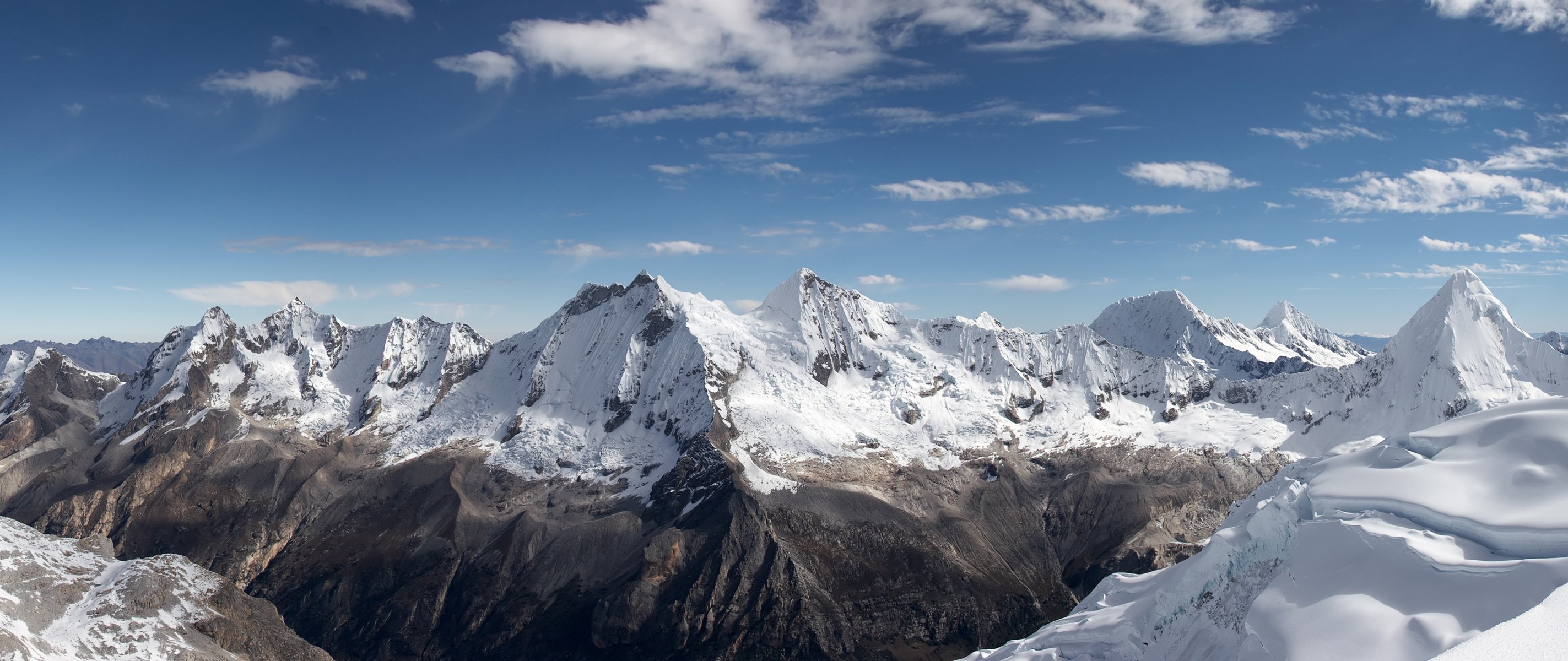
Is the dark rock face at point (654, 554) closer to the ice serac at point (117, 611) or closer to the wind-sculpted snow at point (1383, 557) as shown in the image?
the ice serac at point (117, 611)

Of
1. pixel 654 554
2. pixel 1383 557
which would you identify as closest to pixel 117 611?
pixel 654 554

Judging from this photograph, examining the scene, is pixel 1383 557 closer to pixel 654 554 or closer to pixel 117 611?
pixel 117 611

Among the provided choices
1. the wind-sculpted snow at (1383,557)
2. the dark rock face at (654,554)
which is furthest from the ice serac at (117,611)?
the wind-sculpted snow at (1383,557)

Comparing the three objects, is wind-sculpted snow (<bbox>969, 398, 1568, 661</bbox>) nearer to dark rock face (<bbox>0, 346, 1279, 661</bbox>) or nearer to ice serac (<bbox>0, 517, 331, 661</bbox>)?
ice serac (<bbox>0, 517, 331, 661</bbox>)

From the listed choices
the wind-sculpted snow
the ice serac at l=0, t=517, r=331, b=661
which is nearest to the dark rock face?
the ice serac at l=0, t=517, r=331, b=661

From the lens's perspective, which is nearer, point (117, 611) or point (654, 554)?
point (117, 611)

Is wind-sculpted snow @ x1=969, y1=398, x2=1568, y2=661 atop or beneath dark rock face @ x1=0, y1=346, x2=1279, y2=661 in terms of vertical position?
atop

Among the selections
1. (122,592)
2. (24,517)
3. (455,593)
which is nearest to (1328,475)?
(122,592)
